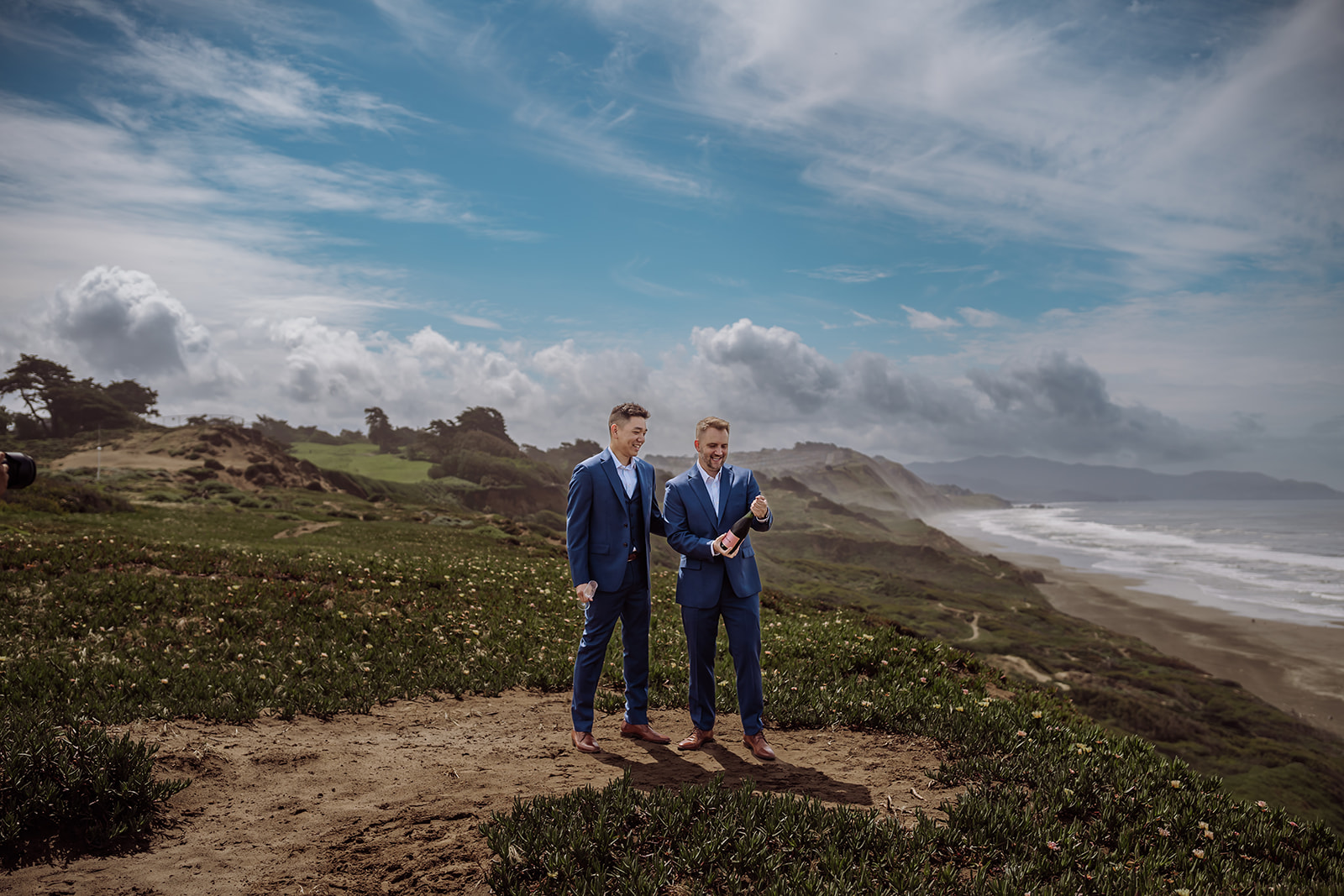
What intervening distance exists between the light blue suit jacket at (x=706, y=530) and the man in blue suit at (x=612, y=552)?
0.33 m

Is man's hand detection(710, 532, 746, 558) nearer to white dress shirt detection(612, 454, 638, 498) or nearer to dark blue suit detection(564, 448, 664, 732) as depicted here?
dark blue suit detection(564, 448, 664, 732)

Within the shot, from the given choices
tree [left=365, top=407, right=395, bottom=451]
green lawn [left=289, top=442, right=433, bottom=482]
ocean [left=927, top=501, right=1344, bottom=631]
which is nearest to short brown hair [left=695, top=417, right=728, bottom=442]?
ocean [left=927, top=501, right=1344, bottom=631]

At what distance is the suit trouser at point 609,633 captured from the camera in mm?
6578

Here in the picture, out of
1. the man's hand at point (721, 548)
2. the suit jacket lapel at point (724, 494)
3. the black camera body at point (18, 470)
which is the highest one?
the black camera body at point (18, 470)

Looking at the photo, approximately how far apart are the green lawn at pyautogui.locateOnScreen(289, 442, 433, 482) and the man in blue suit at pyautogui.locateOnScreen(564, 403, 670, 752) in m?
72.5

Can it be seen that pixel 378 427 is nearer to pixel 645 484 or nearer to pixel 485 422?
pixel 485 422

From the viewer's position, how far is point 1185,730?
23.9 m

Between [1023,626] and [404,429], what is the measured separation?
412ft

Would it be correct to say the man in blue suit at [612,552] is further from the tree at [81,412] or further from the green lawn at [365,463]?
the tree at [81,412]

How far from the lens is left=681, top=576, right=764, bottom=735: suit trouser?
21.1 feet

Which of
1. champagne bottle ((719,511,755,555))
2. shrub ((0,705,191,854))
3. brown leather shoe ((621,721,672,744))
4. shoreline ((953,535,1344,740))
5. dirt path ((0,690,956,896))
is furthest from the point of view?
shoreline ((953,535,1344,740))

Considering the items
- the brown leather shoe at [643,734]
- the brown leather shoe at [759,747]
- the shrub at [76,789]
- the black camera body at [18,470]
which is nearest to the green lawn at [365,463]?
the shrub at [76,789]

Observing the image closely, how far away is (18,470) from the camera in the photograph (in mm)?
4039

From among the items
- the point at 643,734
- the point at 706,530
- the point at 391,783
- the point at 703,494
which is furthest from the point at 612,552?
the point at 391,783
